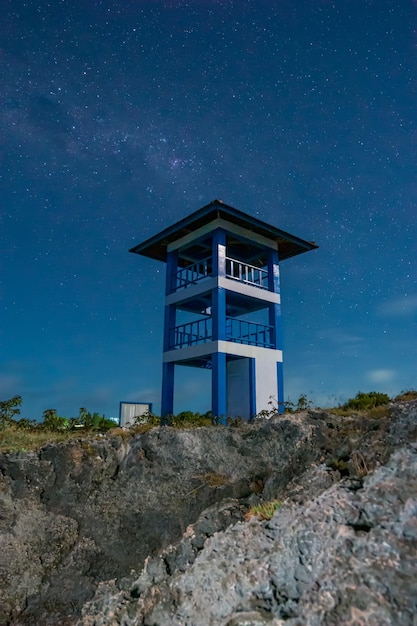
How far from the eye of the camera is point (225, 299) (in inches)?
843

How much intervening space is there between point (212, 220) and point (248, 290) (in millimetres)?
4118

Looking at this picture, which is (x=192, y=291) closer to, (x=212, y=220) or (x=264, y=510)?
(x=212, y=220)

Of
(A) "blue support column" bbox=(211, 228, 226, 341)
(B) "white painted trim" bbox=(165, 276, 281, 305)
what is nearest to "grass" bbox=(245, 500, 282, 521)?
(A) "blue support column" bbox=(211, 228, 226, 341)

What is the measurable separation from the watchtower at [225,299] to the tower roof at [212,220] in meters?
0.05

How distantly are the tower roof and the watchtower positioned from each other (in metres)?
0.05

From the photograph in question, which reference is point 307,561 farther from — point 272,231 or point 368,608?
point 272,231

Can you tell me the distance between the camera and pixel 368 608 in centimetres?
447

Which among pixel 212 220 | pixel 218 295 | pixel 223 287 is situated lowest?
pixel 218 295

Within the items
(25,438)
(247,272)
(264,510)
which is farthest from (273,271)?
(264,510)

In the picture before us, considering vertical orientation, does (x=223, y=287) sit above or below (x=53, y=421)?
above

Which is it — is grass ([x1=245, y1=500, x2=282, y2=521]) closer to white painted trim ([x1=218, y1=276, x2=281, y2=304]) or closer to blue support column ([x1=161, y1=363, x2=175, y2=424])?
white painted trim ([x1=218, y1=276, x2=281, y2=304])

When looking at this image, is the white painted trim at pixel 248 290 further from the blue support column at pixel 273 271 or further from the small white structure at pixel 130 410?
the small white structure at pixel 130 410

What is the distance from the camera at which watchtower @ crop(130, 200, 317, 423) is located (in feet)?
65.8

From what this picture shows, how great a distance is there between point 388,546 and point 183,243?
19.6 meters
